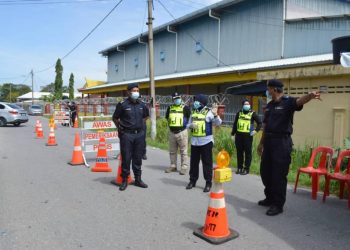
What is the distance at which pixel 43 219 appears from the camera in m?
5.25

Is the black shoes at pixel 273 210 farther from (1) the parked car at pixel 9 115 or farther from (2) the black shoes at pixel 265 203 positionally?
(1) the parked car at pixel 9 115

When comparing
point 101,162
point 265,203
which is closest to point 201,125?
point 265,203

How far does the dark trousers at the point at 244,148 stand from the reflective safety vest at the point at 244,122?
0.12 metres

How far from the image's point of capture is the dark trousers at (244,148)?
8.76 metres

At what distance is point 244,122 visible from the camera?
877 centimetres

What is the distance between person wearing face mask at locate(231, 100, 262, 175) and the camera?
8.76 metres

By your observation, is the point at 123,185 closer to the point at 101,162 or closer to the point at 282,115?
the point at 101,162

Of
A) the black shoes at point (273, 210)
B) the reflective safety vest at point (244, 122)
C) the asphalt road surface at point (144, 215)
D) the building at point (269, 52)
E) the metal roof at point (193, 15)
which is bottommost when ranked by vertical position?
the asphalt road surface at point (144, 215)

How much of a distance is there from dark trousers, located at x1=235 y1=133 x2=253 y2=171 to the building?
252 cm

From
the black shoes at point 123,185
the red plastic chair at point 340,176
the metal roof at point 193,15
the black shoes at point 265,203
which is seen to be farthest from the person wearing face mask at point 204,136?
the metal roof at point 193,15

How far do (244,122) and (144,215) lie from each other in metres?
4.13

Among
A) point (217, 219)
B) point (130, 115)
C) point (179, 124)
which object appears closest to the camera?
point (217, 219)

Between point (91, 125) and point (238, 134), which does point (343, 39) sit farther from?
point (91, 125)

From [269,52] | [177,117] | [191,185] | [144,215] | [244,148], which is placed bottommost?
[144,215]
